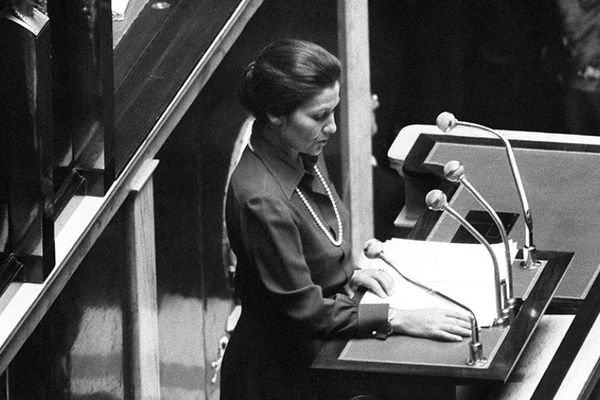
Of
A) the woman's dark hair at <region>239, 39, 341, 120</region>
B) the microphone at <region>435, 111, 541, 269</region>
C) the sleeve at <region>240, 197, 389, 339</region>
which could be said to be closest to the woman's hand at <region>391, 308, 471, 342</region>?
the sleeve at <region>240, 197, 389, 339</region>

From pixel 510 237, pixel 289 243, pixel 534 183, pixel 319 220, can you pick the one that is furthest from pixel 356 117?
pixel 289 243

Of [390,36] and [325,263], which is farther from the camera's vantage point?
[390,36]

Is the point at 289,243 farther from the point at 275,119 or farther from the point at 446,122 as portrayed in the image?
the point at 446,122

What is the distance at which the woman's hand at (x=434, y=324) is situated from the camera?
4336 millimetres

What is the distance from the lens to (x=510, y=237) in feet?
16.5

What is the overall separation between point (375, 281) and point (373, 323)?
0.25 meters

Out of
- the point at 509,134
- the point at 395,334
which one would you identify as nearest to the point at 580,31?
the point at 509,134

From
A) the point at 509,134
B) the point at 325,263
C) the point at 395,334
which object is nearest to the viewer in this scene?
the point at 395,334

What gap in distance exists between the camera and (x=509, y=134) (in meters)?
5.79

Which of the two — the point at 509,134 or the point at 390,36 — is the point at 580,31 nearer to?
the point at 390,36

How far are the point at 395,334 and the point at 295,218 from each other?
0.45m

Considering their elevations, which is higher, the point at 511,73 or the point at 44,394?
the point at 511,73

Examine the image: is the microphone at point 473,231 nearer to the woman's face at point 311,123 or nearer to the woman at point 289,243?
the woman at point 289,243

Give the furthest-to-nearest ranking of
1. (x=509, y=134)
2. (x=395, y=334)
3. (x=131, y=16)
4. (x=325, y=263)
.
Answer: (x=131, y=16)
(x=509, y=134)
(x=325, y=263)
(x=395, y=334)
